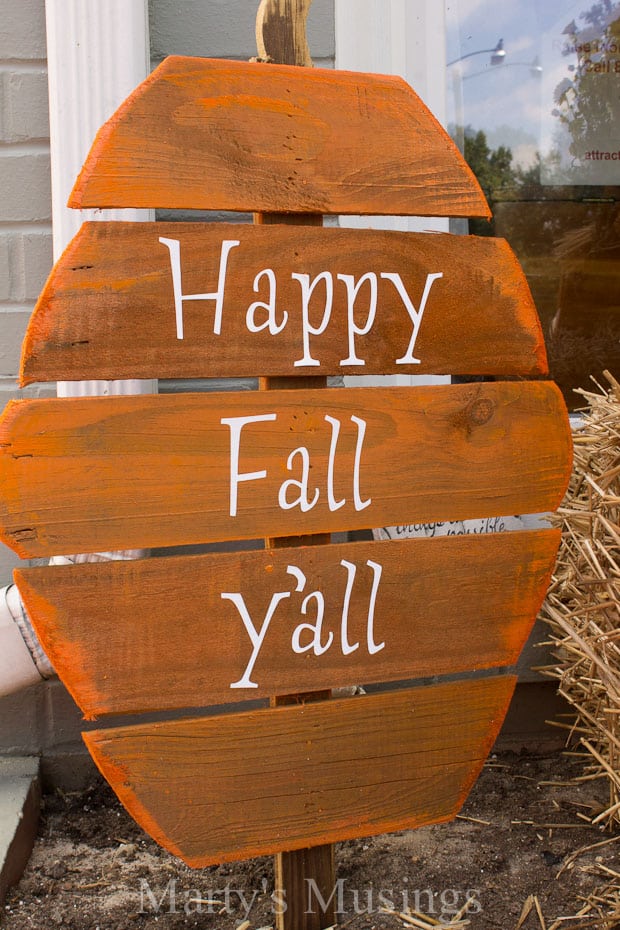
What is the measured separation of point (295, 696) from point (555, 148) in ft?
6.73

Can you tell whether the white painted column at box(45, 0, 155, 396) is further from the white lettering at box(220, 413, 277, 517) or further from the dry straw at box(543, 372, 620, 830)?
the dry straw at box(543, 372, 620, 830)

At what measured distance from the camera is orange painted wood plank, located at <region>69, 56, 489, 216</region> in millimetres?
1361

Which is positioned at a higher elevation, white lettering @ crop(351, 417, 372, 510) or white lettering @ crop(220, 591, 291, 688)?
white lettering @ crop(351, 417, 372, 510)

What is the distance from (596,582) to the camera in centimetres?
180

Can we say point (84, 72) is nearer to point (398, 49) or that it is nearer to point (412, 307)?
point (398, 49)

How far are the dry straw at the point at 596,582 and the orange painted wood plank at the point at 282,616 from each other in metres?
0.31

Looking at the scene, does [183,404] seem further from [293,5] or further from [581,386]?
[581,386]

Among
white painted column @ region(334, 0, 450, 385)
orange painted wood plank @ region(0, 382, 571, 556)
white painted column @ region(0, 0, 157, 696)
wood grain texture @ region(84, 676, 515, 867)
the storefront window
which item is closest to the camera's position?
orange painted wood plank @ region(0, 382, 571, 556)

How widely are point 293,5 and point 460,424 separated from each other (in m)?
0.79

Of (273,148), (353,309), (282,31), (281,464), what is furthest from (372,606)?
(282,31)

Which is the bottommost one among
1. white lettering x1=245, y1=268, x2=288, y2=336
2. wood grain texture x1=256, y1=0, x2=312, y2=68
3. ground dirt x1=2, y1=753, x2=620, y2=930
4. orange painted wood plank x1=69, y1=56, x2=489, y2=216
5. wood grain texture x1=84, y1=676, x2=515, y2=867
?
ground dirt x1=2, y1=753, x2=620, y2=930

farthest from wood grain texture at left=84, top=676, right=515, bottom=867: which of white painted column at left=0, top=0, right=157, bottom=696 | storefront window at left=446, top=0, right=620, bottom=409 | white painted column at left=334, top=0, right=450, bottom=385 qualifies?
storefront window at left=446, top=0, right=620, bottom=409

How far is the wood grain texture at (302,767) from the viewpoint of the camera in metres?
1.43

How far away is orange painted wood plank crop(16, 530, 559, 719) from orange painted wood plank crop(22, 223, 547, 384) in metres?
A: 0.32
